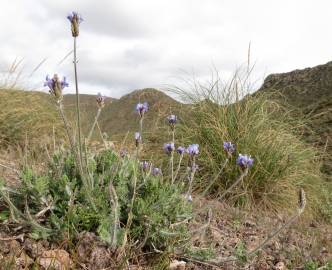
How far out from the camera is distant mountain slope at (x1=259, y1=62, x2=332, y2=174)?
25.6 ft

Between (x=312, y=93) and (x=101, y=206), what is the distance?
7.17 metres

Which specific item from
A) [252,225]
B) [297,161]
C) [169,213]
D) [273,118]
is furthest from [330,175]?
[169,213]

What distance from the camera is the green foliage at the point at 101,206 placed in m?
2.80

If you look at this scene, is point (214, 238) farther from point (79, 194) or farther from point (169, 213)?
point (79, 194)

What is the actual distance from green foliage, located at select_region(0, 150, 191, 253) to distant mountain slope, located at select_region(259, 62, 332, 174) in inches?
184

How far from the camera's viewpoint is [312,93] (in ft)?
30.7

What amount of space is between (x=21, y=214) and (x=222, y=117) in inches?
118

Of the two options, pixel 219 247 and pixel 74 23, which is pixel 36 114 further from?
pixel 74 23

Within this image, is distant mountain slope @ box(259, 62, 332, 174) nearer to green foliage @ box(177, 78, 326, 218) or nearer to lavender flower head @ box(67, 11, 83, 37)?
green foliage @ box(177, 78, 326, 218)

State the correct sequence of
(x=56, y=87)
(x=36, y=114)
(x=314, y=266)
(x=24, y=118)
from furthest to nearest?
(x=36, y=114), (x=24, y=118), (x=314, y=266), (x=56, y=87)

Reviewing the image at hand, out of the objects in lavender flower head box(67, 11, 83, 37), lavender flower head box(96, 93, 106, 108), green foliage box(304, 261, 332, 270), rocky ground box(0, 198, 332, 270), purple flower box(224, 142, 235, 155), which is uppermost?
lavender flower head box(67, 11, 83, 37)

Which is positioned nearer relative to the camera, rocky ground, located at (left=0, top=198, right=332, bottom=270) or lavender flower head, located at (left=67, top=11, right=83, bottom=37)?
lavender flower head, located at (left=67, top=11, right=83, bottom=37)

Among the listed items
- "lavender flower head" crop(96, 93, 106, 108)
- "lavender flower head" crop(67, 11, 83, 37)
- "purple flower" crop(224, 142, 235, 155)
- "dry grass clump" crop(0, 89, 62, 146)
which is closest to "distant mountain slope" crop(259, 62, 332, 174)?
"dry grass clump" crop(0, 89, 62, 146)

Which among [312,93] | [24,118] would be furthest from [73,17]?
[312,93]
